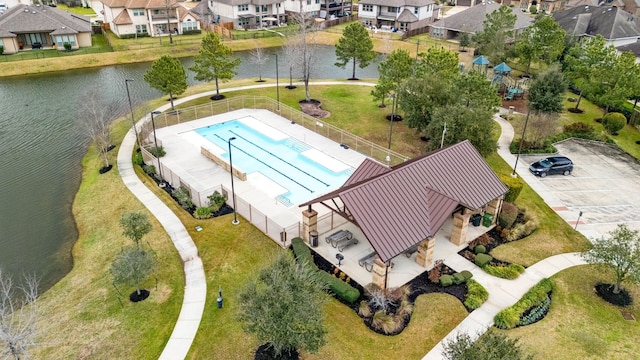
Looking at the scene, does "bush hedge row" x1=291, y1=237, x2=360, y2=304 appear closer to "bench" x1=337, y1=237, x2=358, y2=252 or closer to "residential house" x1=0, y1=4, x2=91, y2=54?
"bench" x1=337, y1=237, x2=358, y2=252

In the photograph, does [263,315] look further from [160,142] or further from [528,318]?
[160,142]

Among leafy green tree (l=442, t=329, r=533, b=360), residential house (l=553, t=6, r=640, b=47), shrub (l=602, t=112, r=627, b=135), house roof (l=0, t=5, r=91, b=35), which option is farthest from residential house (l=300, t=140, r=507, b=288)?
house roof (l=0, t=5, r=91, b=35)

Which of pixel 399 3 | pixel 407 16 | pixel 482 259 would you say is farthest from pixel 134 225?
pixel 399 3

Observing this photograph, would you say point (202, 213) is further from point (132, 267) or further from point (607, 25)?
point (607, 25)

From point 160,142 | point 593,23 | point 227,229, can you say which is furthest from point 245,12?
point 227,229

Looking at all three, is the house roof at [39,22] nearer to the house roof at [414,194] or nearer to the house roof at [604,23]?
the house roof at [414,194]
